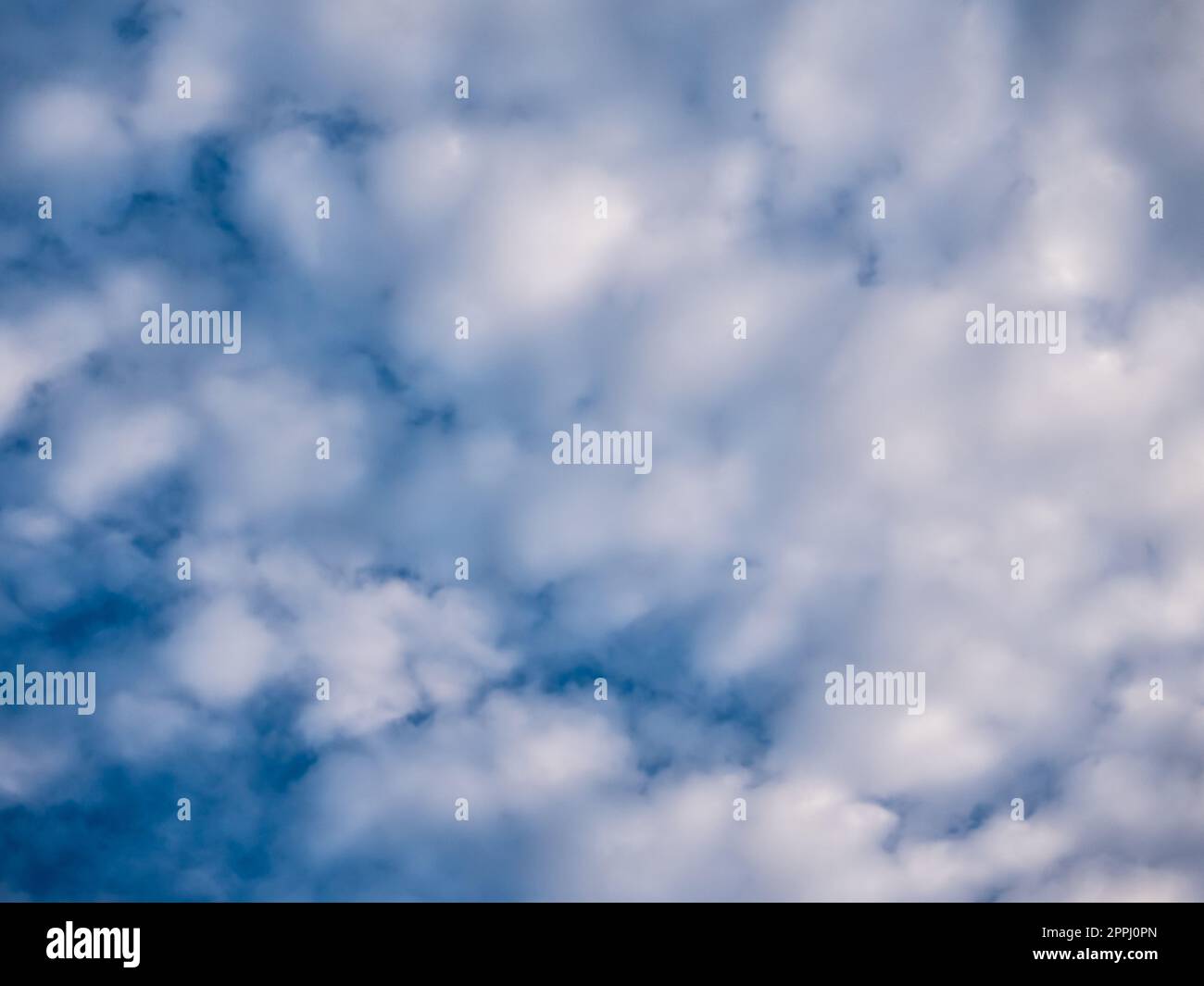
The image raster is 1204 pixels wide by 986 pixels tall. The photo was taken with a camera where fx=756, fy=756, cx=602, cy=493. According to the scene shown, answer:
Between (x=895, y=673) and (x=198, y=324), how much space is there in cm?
2285
